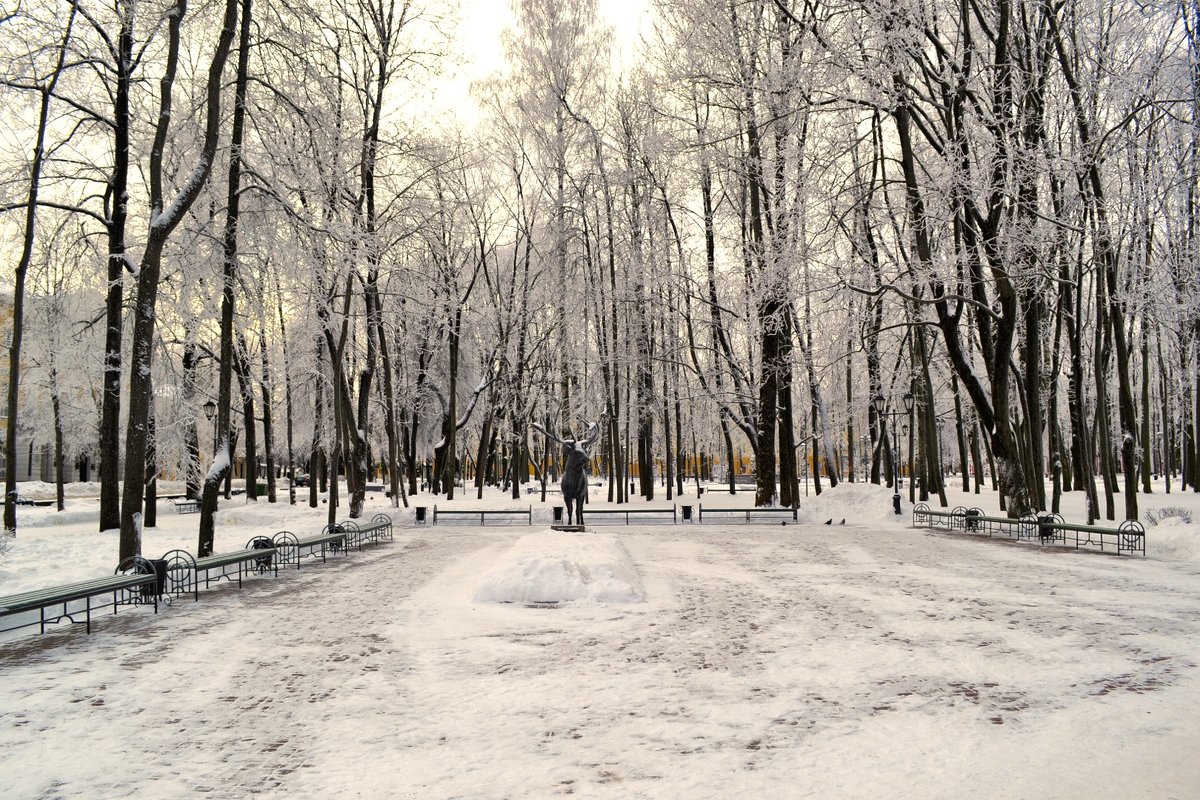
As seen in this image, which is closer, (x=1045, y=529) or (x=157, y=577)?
(x=157, y=577)

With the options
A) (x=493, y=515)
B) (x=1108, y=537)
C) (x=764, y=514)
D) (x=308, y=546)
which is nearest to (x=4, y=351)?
(x=493, y=515)

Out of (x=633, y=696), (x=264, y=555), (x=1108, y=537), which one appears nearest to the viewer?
(x=633, y=696)

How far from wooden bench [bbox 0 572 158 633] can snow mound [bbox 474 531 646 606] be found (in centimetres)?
469

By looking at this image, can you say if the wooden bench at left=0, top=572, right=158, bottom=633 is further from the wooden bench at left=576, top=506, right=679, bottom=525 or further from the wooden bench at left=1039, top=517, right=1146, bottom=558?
the wooden bench at left=1039, top=517, right=1146, bottom=558

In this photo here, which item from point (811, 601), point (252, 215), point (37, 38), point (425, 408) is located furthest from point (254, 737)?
point (425, 408)

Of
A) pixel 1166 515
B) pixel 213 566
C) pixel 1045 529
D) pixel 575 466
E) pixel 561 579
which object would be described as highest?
pixel 575 466

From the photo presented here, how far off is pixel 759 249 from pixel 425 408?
2482 cm

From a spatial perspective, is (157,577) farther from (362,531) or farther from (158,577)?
(362,531)

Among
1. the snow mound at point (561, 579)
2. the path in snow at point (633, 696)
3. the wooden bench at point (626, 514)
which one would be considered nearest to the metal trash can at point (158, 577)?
the path in snow at point (633, 696)

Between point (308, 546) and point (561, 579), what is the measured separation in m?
8.44

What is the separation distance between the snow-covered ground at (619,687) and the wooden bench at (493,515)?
38.9 feet

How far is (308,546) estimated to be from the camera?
16.9 metres

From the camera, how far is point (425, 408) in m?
41.8

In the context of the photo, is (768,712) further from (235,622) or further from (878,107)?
(878,107)
